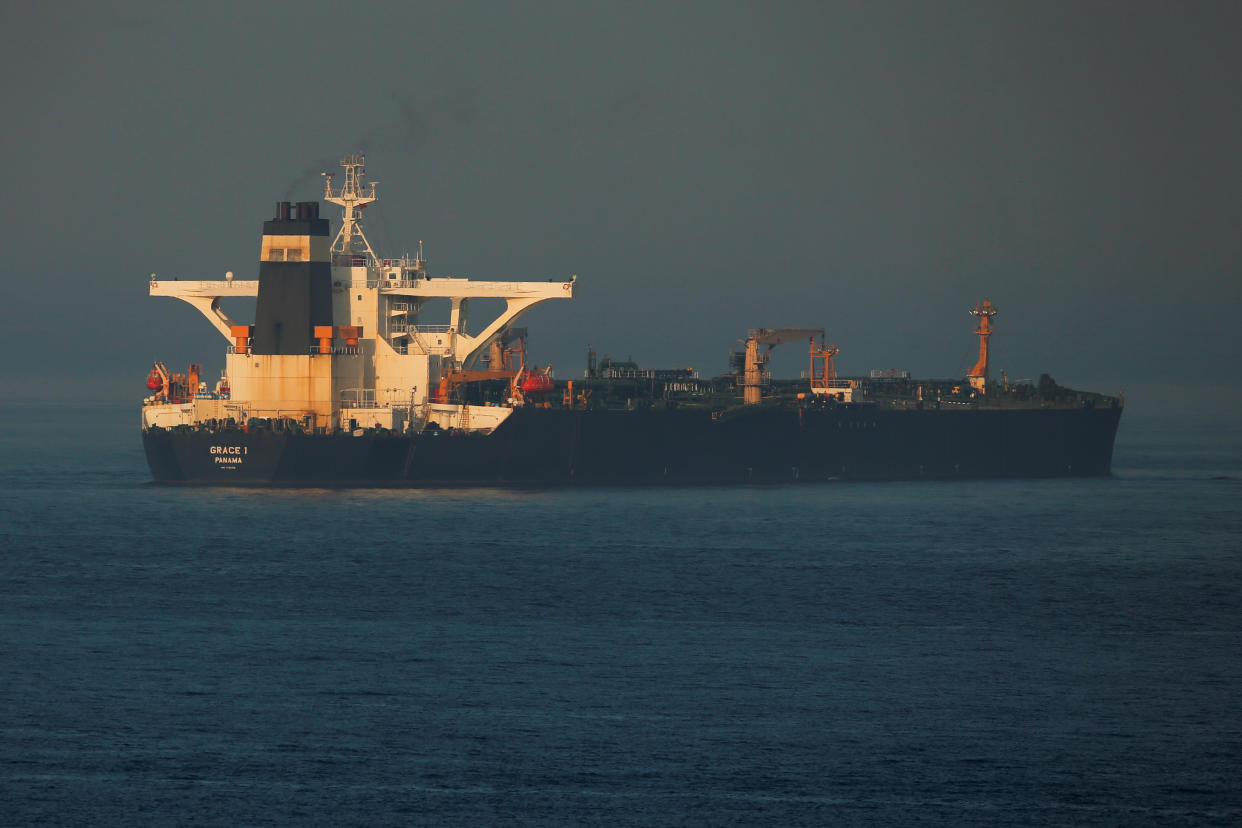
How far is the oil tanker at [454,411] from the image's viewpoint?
6538cm

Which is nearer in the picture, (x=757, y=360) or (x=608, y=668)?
(x=608, y=668)

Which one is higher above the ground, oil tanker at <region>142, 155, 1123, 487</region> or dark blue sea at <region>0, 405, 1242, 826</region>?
oil tanker at <region>142, 155, 1123, 487</region>

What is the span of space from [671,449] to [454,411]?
9.61 metres

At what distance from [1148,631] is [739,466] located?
3426 cm

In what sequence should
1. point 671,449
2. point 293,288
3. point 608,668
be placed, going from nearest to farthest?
point 608,668
point 293,288
point 671,449

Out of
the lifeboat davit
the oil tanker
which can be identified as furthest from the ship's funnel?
the lifeboat davit

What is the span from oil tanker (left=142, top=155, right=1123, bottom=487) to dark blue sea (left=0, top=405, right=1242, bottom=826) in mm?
5244

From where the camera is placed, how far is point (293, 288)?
66500mm

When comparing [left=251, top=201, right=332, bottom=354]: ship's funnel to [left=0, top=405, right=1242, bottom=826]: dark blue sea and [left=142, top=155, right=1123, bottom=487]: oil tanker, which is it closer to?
[left=142, top=155, right=1123, bottom=487]: oil tanker

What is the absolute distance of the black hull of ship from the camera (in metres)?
64.1

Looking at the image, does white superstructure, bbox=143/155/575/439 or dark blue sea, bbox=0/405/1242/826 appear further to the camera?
white superstructure, bbox=143/155/575/439

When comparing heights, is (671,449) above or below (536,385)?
below

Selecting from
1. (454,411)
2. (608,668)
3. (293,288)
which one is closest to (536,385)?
(454,411)

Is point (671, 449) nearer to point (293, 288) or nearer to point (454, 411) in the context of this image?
point (454, 411)
